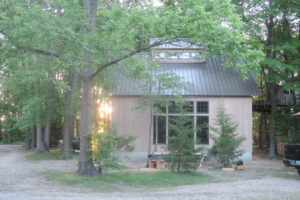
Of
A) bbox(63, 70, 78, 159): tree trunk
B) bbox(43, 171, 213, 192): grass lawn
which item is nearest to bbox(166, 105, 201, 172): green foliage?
bbox(43, 171, 213, 192): grass lawn

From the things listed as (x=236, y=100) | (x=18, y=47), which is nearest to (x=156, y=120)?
(x=236, y=100)

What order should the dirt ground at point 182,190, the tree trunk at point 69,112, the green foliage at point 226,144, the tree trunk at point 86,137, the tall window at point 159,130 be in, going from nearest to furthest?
the dirt ground at point 182,190
the tree trunk at point 86,137
the green foliage at point 226,144
the tree trunk at point 69,112
the tall window at point 159,130

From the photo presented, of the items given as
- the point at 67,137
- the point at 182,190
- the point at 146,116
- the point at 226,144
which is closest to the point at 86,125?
the point at 182,190

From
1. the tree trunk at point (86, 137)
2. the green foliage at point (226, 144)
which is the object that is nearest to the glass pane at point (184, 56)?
the green foliage at point (226, 144)

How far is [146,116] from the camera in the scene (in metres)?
18.6

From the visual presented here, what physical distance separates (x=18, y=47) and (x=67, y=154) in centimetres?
937

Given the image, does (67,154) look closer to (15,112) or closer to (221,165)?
(221,165)

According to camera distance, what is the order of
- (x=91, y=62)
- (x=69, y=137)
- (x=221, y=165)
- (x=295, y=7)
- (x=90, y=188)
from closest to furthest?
(x=90, y=188) < (x=91, y=62) < (x=221, y=165) < (x=295, y=7) < (x=69, y=137)

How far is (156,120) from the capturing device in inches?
730

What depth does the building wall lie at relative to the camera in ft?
60.3

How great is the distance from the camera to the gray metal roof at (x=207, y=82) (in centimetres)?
1838

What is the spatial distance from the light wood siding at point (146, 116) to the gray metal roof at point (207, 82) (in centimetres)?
37

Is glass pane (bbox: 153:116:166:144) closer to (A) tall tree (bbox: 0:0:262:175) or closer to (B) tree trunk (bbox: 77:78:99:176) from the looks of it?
(B) tree trunk (bbox: 77:78:99:176)

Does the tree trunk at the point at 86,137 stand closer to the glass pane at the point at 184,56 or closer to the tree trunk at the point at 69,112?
the tree trunk at the point at 69,112
